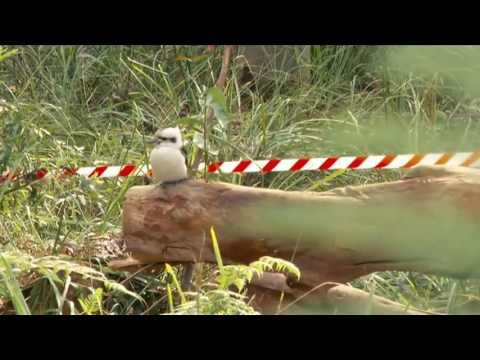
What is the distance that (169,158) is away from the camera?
15.4ft

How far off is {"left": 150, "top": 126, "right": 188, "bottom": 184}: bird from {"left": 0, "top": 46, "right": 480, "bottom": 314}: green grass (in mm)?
153

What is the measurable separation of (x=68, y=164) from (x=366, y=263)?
8.95ft

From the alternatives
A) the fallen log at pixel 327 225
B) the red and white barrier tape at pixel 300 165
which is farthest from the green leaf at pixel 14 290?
the red and white barrier tape at pixel 300 165

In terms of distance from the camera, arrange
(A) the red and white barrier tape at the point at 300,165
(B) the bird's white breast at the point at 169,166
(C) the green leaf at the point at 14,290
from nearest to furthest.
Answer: (C) the green leaf at the point at 14,290, (B) the bird's white breast at the point at 169,166, (A) the red and white barrier tape at the point at 300,165

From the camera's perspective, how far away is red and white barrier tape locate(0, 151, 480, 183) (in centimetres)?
563

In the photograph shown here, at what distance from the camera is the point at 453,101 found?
7.08 m

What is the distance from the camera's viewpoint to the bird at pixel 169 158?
4633mm

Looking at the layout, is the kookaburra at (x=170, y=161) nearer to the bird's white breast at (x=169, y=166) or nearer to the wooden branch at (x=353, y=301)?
the bird's white breast at (x=169, y=166)

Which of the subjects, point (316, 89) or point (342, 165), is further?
point (316, 89)

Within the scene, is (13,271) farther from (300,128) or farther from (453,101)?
(453,101)

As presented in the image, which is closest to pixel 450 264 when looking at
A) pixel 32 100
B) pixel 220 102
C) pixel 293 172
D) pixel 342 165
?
pixel 220 102

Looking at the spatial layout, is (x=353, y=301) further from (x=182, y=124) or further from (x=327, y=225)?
Result: (x=182, y=124)

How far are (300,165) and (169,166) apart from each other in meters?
1.49

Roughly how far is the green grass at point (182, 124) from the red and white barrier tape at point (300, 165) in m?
0.11
